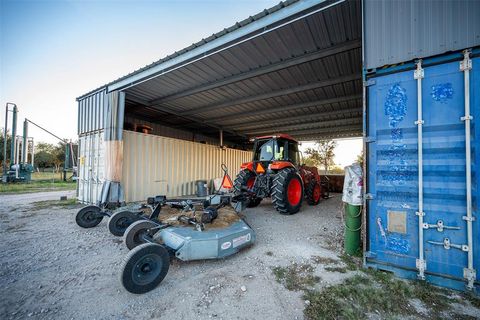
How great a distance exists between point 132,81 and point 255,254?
6204 mm

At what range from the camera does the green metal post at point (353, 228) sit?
3.11 m

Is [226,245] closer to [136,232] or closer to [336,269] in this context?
[136,232]

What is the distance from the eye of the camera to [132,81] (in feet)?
20.7

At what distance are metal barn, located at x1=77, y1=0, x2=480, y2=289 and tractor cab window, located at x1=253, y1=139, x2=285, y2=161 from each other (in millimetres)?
2045

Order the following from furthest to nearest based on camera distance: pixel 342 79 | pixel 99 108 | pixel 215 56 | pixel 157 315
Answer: pixel 99 108 < pixel 342 79 < pixel 215 56 < pixel 157 315

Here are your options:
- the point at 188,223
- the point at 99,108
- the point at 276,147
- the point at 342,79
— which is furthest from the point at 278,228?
the point at 99,108

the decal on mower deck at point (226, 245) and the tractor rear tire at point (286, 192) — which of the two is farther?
the tractor rear tire at point (286, 192)

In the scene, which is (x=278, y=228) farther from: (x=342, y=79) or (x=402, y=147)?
(x=342, y=79)

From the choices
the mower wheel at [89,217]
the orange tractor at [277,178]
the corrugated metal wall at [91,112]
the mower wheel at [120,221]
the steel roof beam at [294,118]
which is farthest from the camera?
the steel roof beam at [294,118]

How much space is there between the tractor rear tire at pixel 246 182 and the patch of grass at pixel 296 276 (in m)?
3.12

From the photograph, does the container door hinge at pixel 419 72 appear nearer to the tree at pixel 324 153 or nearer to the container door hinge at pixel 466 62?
the container door hinge at pixel 466 62

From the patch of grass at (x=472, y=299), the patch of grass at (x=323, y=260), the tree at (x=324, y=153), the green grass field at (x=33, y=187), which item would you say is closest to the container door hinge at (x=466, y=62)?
the patch of grass at (x=472, y=299)

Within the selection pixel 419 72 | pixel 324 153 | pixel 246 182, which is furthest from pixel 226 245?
pixel 324 153

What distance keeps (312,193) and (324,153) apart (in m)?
14.3
